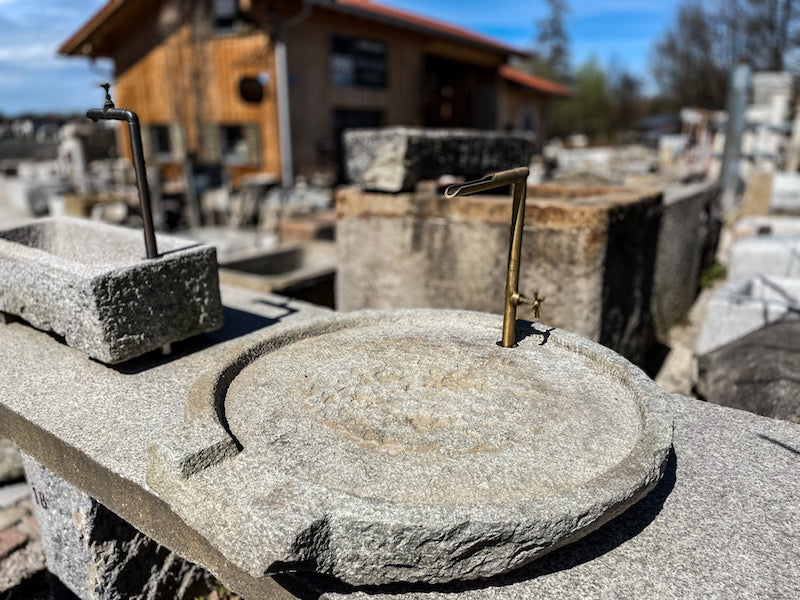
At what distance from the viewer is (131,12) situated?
1171 cm

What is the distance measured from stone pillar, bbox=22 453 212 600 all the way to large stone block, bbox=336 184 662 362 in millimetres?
1898

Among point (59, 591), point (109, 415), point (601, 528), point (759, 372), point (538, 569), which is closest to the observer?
point (538, 569)

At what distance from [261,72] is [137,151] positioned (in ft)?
30.2

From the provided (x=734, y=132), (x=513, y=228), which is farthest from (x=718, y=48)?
(x=513, y=228)

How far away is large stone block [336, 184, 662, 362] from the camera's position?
9.24 feet

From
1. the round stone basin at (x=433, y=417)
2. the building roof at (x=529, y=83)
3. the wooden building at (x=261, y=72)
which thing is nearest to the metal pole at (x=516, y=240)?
the round stone basin at (x=433, y=417)

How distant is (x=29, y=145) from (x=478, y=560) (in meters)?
25.4

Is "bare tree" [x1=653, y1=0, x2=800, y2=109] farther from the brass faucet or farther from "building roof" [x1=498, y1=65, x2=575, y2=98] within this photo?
the brass faucet

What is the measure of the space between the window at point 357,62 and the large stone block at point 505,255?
8.57 metres

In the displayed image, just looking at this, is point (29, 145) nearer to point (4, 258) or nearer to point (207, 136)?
point (207, 136)

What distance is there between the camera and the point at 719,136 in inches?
527

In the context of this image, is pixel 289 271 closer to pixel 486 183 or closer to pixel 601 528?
pixel 486 183

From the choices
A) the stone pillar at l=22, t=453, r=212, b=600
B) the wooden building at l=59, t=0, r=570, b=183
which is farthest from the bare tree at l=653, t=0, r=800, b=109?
the stone pillar at l=22, t=453, r=212, b=600

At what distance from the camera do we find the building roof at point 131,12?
35.0 feet
